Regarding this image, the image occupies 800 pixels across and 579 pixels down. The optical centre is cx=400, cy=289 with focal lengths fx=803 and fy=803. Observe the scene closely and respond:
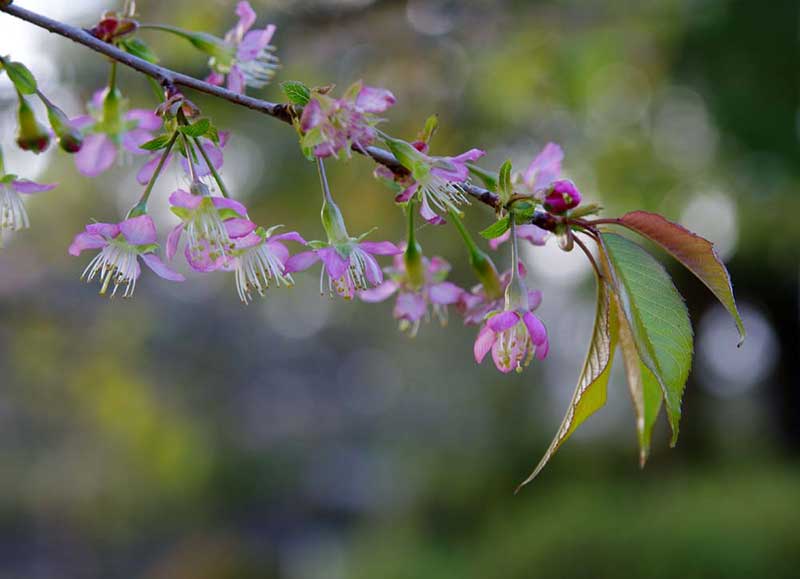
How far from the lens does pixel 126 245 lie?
70 cm

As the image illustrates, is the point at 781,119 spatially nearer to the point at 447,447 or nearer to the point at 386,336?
the point at 447,447

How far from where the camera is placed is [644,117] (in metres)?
3.92

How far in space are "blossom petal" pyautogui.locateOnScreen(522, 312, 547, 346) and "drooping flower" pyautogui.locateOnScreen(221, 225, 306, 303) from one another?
0.66 ft

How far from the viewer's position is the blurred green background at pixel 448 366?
2.99m

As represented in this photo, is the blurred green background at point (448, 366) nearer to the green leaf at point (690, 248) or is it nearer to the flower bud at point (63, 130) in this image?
the flower bud at point (63, 130)

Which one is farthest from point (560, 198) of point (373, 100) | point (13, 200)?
point (13, 200)

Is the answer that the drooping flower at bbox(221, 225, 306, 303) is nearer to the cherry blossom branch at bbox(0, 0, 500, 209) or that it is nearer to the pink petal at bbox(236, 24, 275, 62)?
the cherry blossom branch at bbox(0, 0, 500, 209)

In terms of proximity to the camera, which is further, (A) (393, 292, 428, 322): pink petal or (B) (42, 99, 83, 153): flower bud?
(A) (393, 292, 428, 322): pink petal

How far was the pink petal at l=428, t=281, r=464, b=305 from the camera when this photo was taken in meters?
0.81

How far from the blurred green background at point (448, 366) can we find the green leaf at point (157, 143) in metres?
0.22

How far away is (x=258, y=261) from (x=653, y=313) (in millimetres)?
351

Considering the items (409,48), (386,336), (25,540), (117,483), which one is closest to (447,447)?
(117,483)

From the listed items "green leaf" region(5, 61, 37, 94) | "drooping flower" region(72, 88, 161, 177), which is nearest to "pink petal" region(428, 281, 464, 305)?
"drooping flower" region(72, 88, 161, 177)

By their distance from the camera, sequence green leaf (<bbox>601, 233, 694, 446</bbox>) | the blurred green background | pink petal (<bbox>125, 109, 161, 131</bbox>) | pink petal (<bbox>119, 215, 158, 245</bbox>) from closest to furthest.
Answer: green leaf (<bbox>601, 233, 694, 446</bbox>)
pink petal (<bbox>119, 215, 158, 245</bbox>)
pink petal (<bbox>125, 109, 161, 131</bbox>)
the blurred green background
